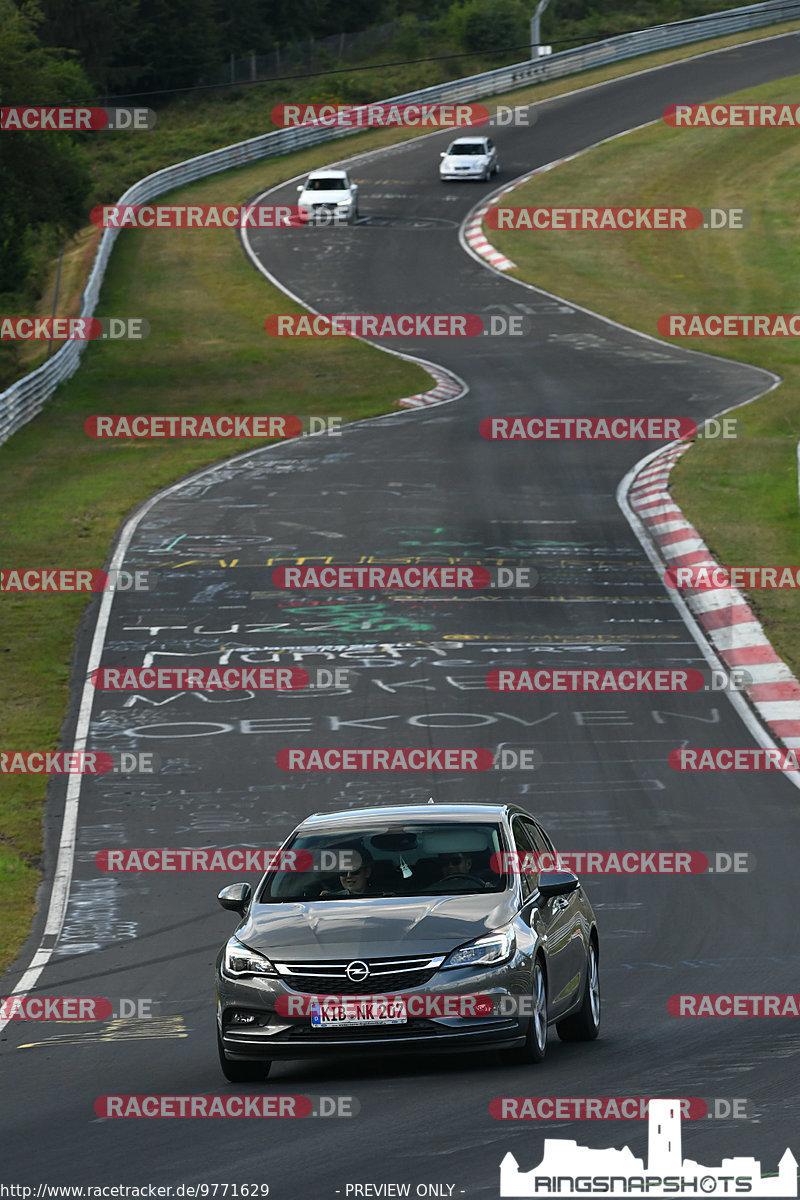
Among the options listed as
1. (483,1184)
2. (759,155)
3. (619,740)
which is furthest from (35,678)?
(759,155)

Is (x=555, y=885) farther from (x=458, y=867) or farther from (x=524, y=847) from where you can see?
(x=524, y=847)

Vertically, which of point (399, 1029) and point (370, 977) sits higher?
point (370, 977)

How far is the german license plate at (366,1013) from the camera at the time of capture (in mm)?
8938

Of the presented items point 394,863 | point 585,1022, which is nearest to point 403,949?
point 394,863

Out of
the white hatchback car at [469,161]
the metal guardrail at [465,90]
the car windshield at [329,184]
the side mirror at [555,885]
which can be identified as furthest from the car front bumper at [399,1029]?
the white hatchback car at [469,161]

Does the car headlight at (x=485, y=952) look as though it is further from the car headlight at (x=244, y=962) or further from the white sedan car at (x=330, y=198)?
the white sedan car at (x=330, y=198)

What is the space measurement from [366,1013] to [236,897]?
1.33 m

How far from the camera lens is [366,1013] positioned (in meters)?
8.95

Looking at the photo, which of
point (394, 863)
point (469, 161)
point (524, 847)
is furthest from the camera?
point (469, 161)

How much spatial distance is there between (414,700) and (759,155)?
53.1 m

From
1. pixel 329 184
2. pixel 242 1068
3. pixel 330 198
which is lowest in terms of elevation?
pixel 330 198

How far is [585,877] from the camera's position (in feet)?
50.4

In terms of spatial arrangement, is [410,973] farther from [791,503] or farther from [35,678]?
[791,503]

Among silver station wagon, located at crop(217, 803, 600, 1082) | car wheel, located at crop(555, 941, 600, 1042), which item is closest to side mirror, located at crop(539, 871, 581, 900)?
silver station wagon, located at crop(217, 803, 600, 1082)
